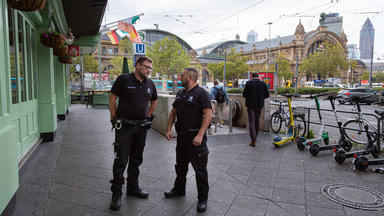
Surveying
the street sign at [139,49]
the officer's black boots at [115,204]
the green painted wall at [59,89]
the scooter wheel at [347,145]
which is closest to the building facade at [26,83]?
the officer's black boots at [115,204]

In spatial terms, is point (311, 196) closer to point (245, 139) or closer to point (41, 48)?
point (245, 139)

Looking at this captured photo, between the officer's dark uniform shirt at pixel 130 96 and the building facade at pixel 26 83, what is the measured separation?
3.87 ft

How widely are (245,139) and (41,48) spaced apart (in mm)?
5743

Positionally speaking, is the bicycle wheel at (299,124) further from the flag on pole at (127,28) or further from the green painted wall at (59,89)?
the green painted wall at (59,89)

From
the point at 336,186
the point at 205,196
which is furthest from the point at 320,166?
the point at 205,196

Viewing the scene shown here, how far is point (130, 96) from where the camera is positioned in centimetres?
339

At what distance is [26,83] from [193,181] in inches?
158

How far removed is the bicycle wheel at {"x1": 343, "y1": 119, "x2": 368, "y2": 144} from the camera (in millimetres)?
5930

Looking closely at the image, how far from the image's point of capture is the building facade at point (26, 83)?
2.75 meters

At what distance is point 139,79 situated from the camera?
349 centimetres

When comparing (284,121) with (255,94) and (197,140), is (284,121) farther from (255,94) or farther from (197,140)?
(197,140)

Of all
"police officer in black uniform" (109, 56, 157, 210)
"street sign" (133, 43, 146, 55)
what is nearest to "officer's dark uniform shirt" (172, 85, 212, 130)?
"police officer in black uniform" (109, 56, 157, 210)

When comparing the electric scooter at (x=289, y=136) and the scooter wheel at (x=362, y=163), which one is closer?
the scooter wheel at (x=362, y=163)

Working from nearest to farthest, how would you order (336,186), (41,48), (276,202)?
1. (276,202)
2. (336,186)
3. (41,48)
